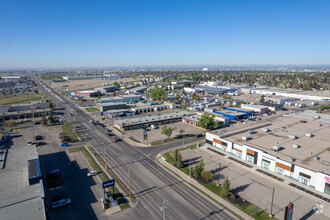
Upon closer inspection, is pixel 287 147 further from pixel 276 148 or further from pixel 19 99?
pixel 19 99

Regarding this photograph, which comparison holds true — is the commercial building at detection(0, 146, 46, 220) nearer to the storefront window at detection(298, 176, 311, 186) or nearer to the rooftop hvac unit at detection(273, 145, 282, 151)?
the storefront window at detection(298, 176, 311, 186)

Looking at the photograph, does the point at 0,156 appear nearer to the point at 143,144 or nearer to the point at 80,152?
the point at 80,152

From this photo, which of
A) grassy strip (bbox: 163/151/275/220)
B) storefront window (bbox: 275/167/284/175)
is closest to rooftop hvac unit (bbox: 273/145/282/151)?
storefront window (bbox: 275/167/284/175)

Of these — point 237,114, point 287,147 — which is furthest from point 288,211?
point 237,114

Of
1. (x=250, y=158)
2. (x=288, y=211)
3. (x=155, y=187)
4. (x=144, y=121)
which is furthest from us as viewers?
(x=144, y=121)

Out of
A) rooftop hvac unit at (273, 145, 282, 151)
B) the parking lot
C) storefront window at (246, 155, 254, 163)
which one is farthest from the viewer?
storefront window at (246, 155, 254, 163)
